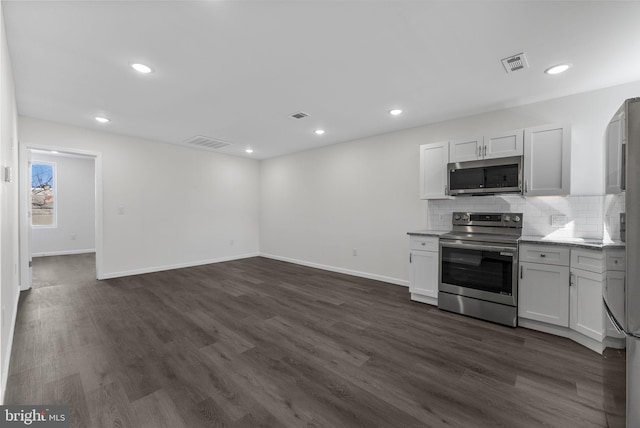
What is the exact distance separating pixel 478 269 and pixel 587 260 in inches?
35.6

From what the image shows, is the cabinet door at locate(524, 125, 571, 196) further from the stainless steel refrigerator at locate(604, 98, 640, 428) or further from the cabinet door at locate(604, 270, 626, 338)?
the stainless steel refrigerator at locate(604, 98, 640, 428)

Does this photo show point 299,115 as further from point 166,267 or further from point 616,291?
point 166,267

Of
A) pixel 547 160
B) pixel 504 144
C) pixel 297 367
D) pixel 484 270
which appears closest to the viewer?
pixel 297 367

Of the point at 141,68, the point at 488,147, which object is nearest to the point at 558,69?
the point at 488,147

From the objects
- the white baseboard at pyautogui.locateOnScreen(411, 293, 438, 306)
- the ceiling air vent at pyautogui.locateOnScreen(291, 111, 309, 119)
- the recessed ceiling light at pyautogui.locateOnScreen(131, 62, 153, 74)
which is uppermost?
the ceiling air vent at pyautogui.locateOnScreen(291, 111, 309, 119)

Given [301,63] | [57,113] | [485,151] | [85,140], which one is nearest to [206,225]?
[85,140]

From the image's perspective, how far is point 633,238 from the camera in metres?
1.12

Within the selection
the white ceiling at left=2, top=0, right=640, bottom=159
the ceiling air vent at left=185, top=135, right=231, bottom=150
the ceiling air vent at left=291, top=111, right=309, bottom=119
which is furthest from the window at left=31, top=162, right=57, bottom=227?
the ceiling air vent at left=291, top=111, right=309, bottom=119

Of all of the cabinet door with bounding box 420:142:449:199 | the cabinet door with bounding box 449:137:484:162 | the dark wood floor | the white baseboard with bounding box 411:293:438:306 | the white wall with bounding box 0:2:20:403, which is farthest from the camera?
the cabinet door with bounding box 420:142:449:199

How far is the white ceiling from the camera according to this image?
182cm

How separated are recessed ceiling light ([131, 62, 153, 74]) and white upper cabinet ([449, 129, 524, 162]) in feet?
11.6

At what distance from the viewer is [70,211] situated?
734 cm

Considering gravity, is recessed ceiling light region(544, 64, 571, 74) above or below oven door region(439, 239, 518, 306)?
above

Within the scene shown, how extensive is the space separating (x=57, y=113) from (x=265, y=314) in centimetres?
409
